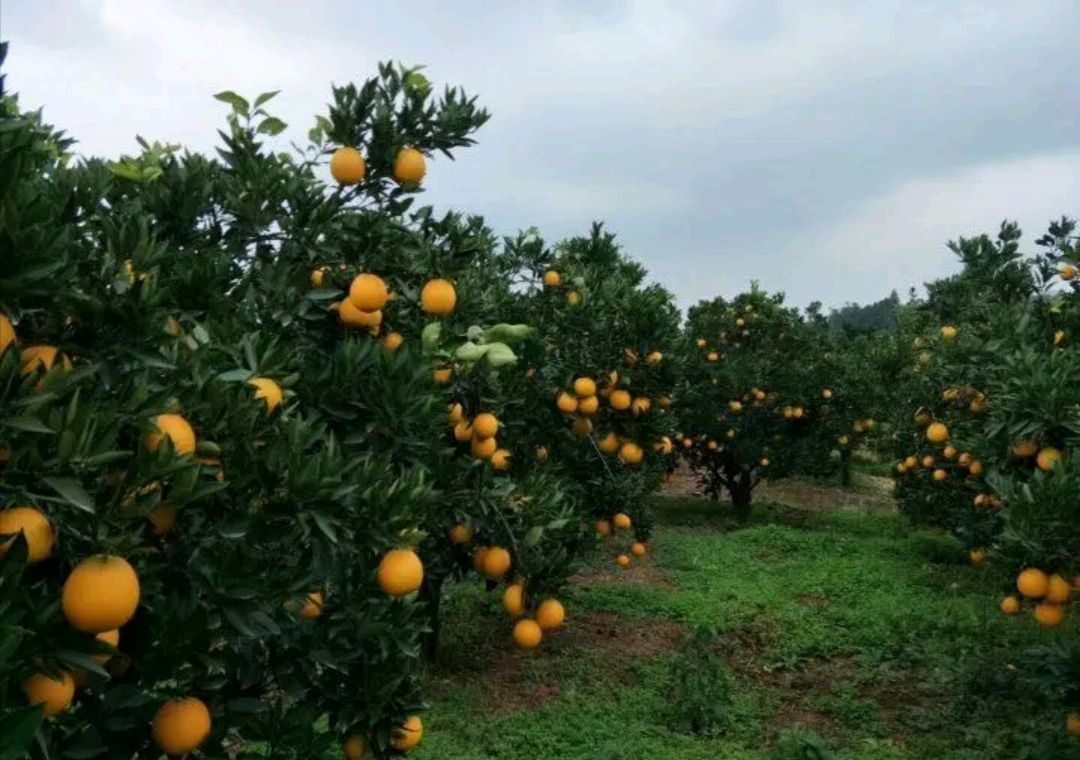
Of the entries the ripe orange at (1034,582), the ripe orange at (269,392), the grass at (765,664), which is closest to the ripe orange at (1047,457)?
the ripe orange at (1034,582)

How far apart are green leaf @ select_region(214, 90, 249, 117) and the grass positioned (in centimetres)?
313

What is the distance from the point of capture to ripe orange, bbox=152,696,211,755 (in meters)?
1.81

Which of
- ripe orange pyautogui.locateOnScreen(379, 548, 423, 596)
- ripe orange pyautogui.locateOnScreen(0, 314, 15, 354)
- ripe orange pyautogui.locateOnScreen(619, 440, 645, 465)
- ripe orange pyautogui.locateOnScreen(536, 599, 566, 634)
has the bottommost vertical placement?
ripe orange pyautogui.locateOnScreen(536, 599, 566, 634)

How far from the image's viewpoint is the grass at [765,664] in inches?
200

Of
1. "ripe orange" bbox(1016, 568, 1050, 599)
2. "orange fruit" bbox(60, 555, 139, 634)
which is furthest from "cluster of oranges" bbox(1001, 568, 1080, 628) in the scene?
"orange fruit" bbox(60, 555, 139, 634)

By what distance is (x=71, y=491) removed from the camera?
4.75 ft

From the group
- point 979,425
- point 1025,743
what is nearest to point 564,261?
point 979,425

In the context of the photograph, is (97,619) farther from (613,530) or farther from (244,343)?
(613,530)

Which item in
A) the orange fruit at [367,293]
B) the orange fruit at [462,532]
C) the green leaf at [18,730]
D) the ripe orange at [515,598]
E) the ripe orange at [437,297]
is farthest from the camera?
the ripe orange at [515,598]

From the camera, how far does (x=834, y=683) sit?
622 cm

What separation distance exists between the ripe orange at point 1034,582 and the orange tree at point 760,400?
24.8 feet

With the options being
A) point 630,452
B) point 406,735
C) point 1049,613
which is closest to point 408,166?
point 406,735

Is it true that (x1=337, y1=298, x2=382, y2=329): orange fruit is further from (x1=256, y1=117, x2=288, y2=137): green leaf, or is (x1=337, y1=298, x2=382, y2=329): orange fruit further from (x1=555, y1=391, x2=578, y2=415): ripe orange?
(x1=555, y1=391, x2=578, y2=415): ripe orange

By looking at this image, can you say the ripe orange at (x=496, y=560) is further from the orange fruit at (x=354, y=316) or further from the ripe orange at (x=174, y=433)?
the ripe orange at (x=174, y=433)
